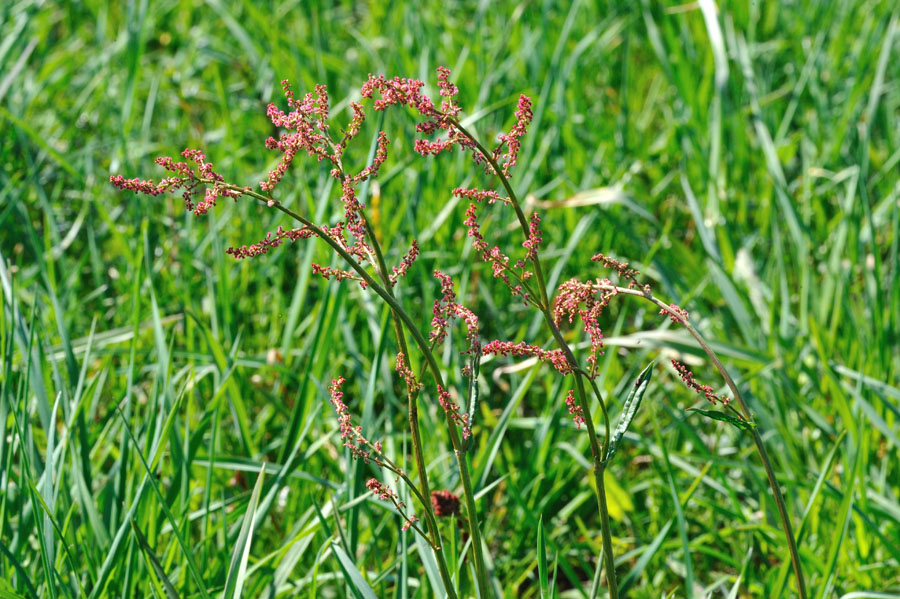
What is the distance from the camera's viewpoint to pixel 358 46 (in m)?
4.68

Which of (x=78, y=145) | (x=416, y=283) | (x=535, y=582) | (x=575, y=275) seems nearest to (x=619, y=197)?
(x=575, y=275)

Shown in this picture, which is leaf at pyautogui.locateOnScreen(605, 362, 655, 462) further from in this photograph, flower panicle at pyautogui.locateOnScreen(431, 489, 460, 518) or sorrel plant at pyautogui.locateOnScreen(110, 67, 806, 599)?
flower panicle at pyautogui.locateOnScreen(431, 489, 460, 518)

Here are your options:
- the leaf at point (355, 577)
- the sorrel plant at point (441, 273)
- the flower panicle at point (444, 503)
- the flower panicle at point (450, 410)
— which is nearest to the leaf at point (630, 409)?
A: the sorrel plant at point (441, 273)

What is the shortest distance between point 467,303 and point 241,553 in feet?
5.35

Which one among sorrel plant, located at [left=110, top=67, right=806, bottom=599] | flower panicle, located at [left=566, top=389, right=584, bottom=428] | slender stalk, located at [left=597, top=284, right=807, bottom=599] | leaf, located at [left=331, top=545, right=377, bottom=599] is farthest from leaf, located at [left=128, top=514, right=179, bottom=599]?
slender stalk, located at [left=597, top=284, right=807, bottom=599]

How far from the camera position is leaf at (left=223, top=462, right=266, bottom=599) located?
128 cm

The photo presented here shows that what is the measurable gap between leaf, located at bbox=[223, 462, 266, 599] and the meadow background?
0.01 metres

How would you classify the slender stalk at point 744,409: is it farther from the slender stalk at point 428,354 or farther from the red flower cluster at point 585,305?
the slender stalk at point 428,354

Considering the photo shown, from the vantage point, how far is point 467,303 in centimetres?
289

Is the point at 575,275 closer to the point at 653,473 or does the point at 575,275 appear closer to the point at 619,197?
the point at 619,197

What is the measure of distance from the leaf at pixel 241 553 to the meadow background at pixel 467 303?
0.04ft

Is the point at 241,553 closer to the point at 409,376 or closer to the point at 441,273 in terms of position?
the point at 409,376

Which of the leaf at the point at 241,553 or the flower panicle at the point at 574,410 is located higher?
the flower panicle at the point at 574,410

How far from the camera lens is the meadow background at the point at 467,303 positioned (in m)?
1.78
